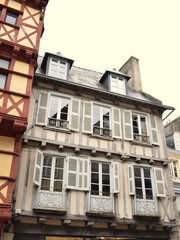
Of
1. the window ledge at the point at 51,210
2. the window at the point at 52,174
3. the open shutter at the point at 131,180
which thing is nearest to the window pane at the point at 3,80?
the window at the point at 52,174

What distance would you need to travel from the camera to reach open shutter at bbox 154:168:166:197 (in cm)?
986

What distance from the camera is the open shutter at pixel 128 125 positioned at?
34.8ft

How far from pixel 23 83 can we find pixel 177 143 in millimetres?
9861

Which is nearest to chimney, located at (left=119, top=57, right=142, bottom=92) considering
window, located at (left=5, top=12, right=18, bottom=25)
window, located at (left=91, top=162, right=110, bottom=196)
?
window, located at (left=91, top=162, right=110, bottom=196)

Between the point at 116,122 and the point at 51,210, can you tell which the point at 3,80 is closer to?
the point at 51,210

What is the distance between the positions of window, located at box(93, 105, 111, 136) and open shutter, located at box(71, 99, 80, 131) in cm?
79

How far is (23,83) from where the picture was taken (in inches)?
328

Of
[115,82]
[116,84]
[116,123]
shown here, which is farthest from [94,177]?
[115,82]

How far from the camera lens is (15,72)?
829 centimetres

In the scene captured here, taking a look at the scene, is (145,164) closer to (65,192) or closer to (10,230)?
(65,192)

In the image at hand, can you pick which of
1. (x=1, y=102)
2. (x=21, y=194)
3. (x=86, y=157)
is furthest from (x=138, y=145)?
(x=1, y=102)

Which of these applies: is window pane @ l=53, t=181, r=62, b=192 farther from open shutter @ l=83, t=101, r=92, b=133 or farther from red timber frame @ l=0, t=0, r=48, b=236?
open shutter @ l=83, t=101, r=92, b=133

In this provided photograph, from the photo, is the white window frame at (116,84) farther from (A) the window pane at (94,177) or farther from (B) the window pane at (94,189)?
(B) the window pane at (94,189)

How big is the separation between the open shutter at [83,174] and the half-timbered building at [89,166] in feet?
0.12
